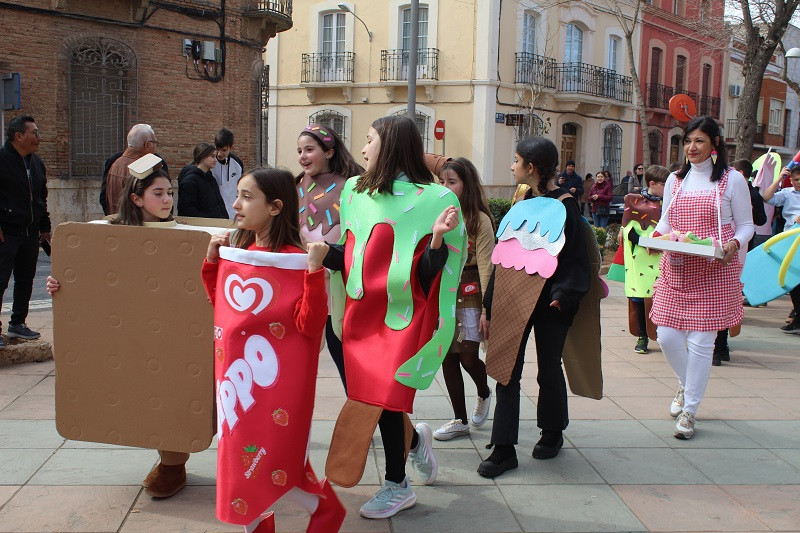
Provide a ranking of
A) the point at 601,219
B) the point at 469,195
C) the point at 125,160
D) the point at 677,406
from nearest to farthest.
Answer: the point at 469,195 < the point at 677,406 < the point at 125,160 < the point at 601,219

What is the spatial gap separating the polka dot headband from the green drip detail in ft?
2.76

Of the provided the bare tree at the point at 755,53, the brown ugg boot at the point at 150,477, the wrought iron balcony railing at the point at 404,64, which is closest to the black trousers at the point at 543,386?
the brown ugg boot at the point at 150,477

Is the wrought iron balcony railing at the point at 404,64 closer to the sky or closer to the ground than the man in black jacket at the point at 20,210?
closer to the sky

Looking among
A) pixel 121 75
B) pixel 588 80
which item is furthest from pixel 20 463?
pixel 588 80

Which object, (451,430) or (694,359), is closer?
(451,430)

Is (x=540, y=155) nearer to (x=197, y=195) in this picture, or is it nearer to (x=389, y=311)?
(x=389, y=311)

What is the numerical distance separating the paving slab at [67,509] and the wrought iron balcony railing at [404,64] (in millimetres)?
24866

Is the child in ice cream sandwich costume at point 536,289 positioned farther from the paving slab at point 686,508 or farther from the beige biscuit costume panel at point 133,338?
the beige biscuit costume panel at point 133,338

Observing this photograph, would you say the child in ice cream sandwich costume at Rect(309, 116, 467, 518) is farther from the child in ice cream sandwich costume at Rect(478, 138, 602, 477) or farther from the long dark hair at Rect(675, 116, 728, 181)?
the long dark hair at Rect(675, 116, 728, 181)

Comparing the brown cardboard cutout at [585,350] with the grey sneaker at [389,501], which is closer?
the grey sneaker at [389,501]

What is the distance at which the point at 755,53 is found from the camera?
1521 centimetres

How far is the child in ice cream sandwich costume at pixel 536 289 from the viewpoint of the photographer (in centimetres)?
414

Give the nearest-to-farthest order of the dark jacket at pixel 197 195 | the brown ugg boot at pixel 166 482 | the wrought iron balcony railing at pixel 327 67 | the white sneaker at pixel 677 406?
the brown ugg boot at pixel 166 482 → the white sneaker at pixel 677 406 → the dark jacket at pixel 197 195 → the wrought iron balcony railing at pixel 327 67

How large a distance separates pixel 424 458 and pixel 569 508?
687 millimetres
